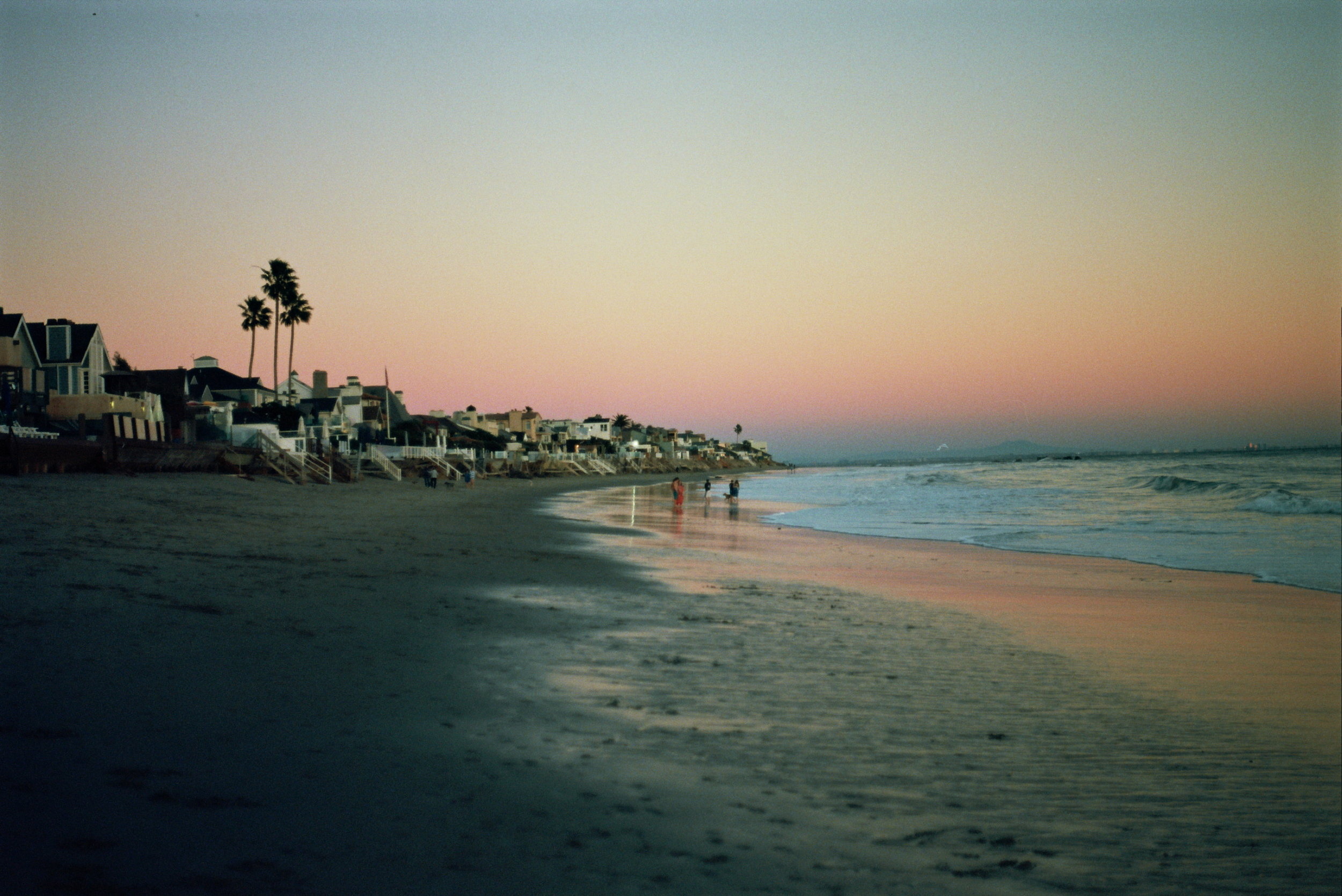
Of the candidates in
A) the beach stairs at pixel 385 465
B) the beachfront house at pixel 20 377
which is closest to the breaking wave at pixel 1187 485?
the beach stairs at pixel 385 465

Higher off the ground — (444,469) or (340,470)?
(340,470)

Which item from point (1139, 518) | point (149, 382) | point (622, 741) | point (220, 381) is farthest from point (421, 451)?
point (622, 741)

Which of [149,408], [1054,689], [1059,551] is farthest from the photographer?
[149,408]

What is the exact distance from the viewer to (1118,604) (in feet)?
40.1

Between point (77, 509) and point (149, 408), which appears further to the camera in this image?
point (149, 408)

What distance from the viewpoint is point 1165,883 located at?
13.3ft

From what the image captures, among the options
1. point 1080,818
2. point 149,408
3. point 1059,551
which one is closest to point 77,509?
point 1080,818

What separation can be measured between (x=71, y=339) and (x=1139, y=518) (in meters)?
51.5

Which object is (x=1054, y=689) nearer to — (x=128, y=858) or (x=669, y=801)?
(x=669, y=801)

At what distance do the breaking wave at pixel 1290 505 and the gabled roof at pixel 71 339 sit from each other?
5564 centimetres

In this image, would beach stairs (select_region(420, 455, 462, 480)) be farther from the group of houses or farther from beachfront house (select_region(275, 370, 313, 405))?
beachfront house (select_region(275, 370, 313, 405))

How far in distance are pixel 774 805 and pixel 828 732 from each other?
1.43 m

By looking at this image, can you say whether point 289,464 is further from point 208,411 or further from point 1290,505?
point 1290,505

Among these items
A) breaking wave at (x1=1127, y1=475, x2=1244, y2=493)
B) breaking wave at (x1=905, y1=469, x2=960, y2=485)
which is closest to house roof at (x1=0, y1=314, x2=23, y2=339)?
breaking wave at (x1=905, y1=469, x2=960, y2=485)
